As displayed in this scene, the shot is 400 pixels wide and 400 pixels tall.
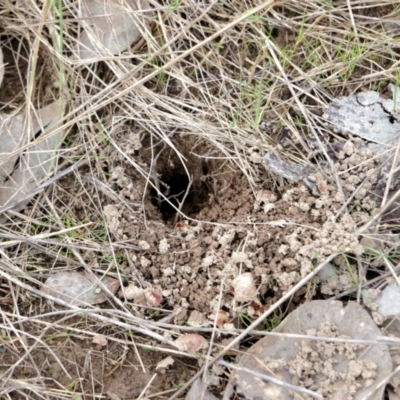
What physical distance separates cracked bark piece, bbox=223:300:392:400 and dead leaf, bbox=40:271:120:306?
21.2 inches

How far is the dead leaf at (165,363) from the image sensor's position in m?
1.85

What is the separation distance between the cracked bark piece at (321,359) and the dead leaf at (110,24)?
4.05 ft

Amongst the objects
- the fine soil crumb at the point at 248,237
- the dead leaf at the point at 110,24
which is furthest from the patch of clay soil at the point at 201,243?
the dead leaf at the point at 110,24

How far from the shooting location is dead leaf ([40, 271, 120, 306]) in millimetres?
1961

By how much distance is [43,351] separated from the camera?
193 centimetres

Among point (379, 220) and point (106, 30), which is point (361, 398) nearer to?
point (379, 220)

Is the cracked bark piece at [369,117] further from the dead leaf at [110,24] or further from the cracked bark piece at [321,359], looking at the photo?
the dead leaf at [110,24]

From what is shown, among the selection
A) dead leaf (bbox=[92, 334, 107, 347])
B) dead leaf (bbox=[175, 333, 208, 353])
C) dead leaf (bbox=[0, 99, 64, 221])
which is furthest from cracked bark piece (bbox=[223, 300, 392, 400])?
dead leaf (bbox=[0, 99, 64, 221])

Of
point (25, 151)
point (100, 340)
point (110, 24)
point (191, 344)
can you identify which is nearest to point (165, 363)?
point (191, 344)

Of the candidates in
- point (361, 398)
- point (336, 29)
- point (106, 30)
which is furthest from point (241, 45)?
point (361, 398)

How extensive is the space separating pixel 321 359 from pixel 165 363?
503 millimetres

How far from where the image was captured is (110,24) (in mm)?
2215

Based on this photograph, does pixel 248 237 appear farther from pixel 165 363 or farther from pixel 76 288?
pixel 76 288

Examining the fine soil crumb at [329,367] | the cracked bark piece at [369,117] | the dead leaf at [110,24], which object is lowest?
the fine soil crumb at [329,367]
